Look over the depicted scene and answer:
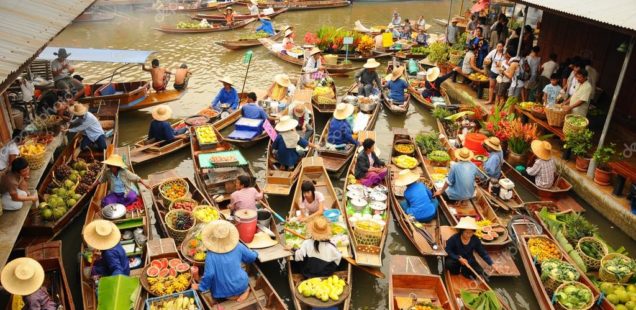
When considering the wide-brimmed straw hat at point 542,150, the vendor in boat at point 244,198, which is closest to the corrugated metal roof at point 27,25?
the vendor in boat at point 244,198

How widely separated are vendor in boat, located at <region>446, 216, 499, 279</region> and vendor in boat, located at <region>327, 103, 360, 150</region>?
4.67 metres

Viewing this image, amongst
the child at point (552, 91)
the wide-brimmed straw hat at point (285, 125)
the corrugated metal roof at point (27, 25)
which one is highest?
the corrugated metal roof at point (27, 25)

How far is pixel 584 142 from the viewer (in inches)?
423

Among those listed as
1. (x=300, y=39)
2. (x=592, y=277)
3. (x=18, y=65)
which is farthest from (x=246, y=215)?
(x=300, y=39)

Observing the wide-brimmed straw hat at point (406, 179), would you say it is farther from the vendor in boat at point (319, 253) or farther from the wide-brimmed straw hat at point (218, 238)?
the wide-brimmed straw hat at point (218, 238)

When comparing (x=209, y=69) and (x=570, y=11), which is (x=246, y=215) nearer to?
(x=570, y=11)

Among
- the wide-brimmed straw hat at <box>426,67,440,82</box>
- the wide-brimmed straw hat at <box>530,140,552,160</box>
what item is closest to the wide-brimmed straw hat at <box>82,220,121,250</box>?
the wide-brimmed straw hat at <box>530,140,552,160</box>

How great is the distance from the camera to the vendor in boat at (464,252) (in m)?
7.78

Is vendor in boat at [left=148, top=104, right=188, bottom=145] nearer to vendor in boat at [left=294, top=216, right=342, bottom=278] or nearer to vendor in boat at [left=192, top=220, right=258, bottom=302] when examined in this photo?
vendor in boat at [left=192, top=220, right=258, bottom=302]

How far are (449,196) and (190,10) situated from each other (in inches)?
1004

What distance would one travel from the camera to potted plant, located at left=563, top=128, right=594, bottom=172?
1059 cm

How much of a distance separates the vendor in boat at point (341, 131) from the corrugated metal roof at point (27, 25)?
21.1 feet

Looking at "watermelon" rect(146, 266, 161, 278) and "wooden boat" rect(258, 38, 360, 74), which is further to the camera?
"wooden boat" rect(258, 38, 360, 74)

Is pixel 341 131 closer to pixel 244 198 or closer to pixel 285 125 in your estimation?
pixel 285 125
